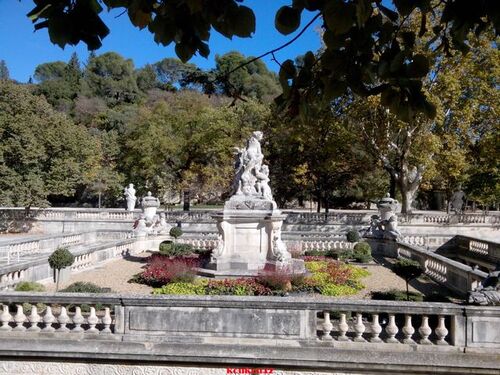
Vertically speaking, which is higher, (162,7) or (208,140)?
(208,140)

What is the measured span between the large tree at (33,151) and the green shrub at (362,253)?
22.1m

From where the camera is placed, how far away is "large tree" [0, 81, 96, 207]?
31.8 meters

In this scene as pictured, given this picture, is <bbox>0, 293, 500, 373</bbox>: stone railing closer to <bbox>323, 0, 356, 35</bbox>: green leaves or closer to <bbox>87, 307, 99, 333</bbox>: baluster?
<bbox>87, 307, 99, 333</bbox>: baluster

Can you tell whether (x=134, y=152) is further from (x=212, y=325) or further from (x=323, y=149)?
(x=212, y=325)

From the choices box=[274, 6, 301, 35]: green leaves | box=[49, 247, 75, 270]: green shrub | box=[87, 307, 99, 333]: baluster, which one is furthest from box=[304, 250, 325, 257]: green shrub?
box=[274, 6, 301, 35]: green leaves

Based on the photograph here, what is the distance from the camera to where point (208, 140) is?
39250 mm

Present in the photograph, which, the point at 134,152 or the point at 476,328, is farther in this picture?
the point at 134,152

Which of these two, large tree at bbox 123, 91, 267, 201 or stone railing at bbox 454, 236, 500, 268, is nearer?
stone railing at bbox 454, 236, 500, 268

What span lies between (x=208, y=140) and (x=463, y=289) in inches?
1123

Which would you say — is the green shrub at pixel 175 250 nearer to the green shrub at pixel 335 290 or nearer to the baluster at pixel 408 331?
the green shrub at pixel 335 290

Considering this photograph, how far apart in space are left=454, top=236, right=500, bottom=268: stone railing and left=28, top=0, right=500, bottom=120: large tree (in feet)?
60.9

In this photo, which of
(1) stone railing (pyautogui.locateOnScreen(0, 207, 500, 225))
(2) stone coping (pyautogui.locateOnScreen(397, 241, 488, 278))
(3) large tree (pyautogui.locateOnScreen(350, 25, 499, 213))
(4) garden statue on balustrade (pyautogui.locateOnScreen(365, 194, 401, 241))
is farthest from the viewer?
(1) stone railing (pyautogui.locateOnScreen(0, 207, 500, 225))

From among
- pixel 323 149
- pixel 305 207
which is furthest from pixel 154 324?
pixel 305 207

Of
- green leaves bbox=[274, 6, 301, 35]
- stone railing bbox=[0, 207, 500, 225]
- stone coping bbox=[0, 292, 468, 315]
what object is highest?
green leaves bbox=[274, 6, 301, 35]
